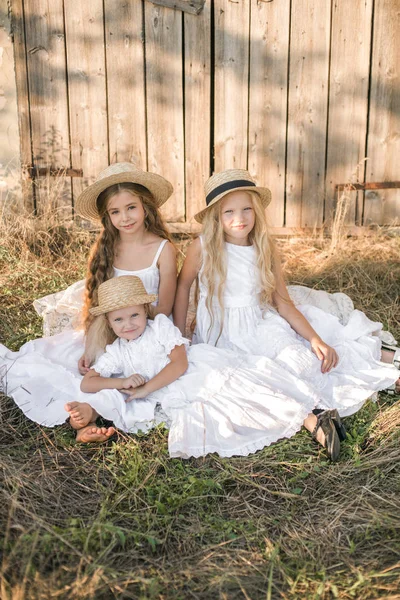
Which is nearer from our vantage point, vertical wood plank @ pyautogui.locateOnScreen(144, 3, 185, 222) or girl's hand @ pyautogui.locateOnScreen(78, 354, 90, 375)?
girl's hand @ pyautogui.locateOnScreen(78, 354, 90, 375)

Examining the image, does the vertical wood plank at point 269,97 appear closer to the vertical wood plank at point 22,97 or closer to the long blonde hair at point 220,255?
the long blonde hair at point 220,255

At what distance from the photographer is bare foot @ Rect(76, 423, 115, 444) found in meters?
2.53

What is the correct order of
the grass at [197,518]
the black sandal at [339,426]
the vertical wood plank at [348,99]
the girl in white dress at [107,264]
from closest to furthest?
the grass at [197,518], the black sandal at [339,426], the girl in white dress at [107,264], the vertical wood plank at [348,99]

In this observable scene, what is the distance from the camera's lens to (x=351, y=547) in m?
1.95

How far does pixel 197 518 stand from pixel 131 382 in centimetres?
72

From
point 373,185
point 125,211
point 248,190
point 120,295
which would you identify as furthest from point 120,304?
point 373,185

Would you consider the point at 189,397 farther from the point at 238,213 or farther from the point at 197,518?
the point at 238,213

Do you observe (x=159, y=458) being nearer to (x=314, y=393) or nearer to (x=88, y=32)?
(x=314, y=393)

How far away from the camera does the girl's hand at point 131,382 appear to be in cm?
266

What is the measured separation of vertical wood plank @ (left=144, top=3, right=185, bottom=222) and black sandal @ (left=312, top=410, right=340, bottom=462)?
2371mm

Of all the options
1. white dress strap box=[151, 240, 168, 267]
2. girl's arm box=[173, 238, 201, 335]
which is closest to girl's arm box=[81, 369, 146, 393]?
girl's arm box=[173, 238, 201, 335]

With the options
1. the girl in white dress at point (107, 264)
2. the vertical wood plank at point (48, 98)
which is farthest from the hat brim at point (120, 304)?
the vertical wood plank at point (48, 98)

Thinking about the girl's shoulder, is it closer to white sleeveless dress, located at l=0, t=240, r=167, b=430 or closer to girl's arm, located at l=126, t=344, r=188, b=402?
girl's arm, located at l=126, t=344, r=188, b=402

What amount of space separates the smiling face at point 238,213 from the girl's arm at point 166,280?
13.7 inches
